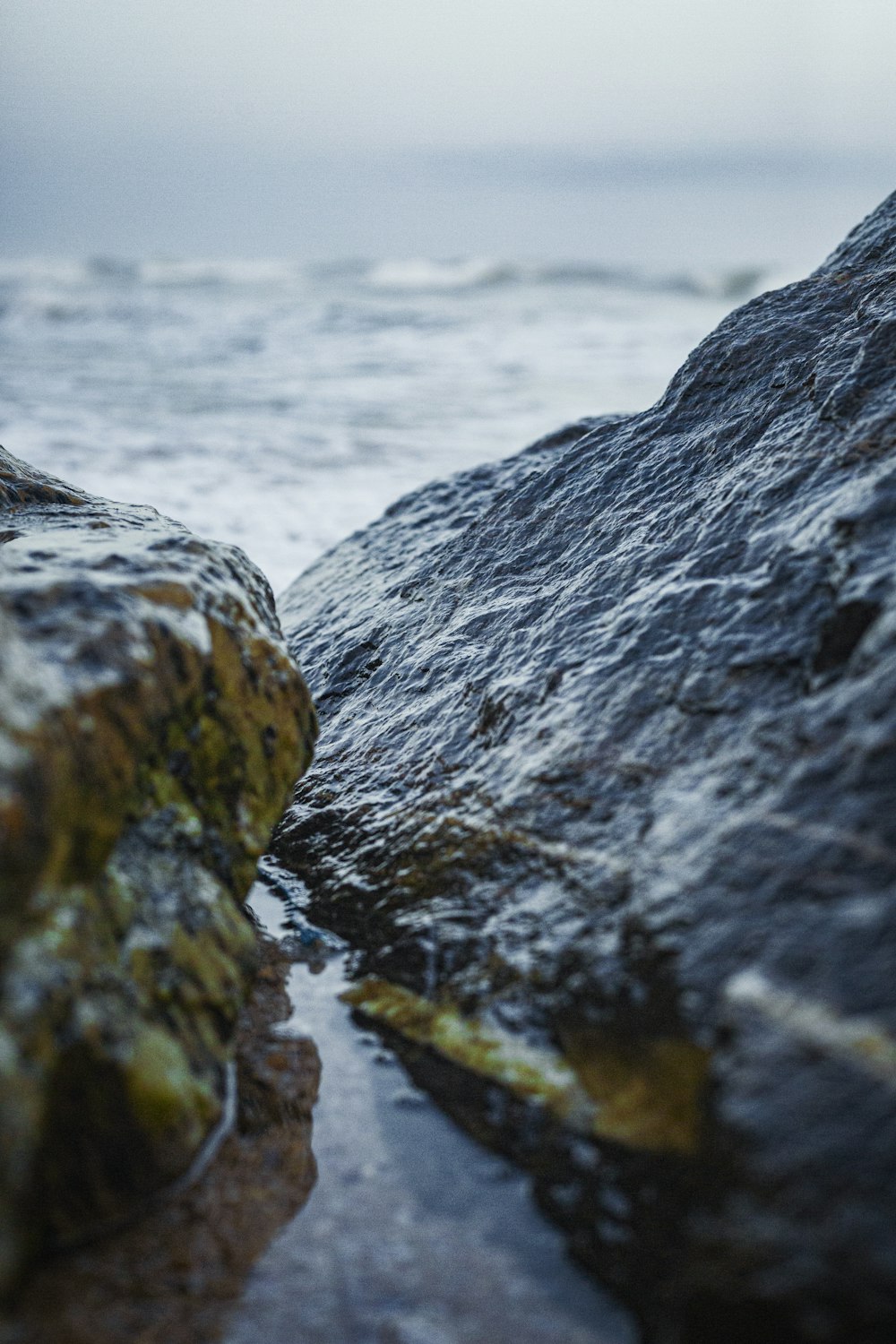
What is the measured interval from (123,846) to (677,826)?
888 millimetres

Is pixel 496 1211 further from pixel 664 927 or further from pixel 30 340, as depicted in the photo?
pixel 30 340

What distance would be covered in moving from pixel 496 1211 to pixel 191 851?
75 centimetres

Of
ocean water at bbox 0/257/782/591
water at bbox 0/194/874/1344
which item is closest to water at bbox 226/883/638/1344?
water at bbox 0/194/874/1344

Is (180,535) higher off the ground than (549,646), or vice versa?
(180,535)

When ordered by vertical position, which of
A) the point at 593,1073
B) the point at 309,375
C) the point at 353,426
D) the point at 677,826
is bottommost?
the point at 593,1073

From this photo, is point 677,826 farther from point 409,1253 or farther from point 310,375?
point 310,375

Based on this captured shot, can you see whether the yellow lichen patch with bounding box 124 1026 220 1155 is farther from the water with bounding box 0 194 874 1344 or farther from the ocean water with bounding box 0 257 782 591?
the ocean water with bounding box 0 257 782 591

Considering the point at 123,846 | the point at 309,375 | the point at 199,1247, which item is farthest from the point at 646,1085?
the point at 309,375

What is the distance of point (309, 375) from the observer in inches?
510

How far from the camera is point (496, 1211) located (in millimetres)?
1497

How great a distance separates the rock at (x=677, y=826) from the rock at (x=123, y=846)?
387 mm

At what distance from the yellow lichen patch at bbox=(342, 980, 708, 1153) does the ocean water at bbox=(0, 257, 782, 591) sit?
3.83 meters

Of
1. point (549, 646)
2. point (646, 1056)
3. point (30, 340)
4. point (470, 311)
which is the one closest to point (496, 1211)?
point (646, 1056)

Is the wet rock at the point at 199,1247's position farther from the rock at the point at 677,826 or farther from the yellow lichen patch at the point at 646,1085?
the yellow lichen patch at the point at 646,1085
